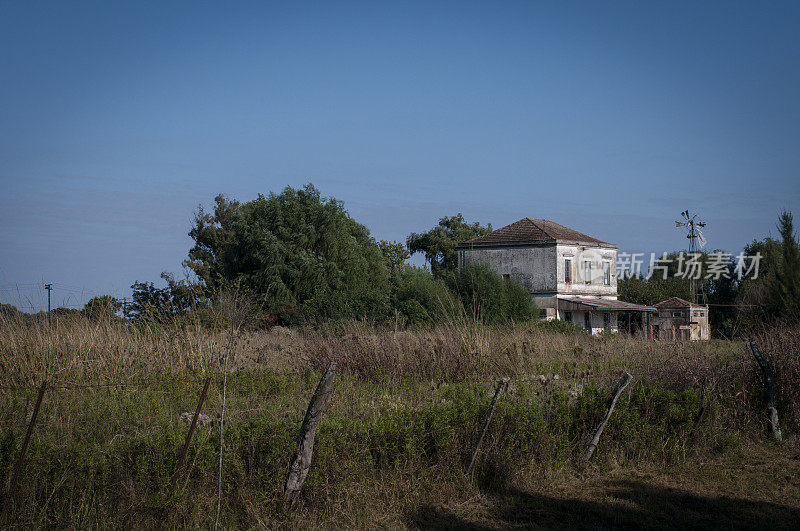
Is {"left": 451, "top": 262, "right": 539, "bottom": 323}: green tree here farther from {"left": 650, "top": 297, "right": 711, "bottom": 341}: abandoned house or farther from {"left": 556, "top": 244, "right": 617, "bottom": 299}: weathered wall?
{"left": 650, "top": 297, "right": 711, "bottom": 341}: abandoned house

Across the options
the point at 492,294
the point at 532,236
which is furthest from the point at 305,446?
the point at 532,236

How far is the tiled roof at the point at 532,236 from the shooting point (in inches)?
1663

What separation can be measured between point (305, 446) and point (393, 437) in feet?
3.82

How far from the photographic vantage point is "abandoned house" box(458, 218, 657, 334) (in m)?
41.3

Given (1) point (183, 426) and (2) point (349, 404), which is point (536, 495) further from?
(1) point (183, 426)

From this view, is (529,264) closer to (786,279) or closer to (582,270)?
(582,270)

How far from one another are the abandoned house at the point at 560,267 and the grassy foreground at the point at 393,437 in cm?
2925

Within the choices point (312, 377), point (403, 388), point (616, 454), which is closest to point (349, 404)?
point (403, 388)

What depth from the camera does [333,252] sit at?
131 feet

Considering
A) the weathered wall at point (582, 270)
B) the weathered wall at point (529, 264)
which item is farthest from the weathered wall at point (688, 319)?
the weathered wall at point (529, 264)

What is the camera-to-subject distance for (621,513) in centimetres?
693

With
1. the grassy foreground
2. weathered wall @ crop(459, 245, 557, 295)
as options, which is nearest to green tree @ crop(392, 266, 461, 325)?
the grassy foreground

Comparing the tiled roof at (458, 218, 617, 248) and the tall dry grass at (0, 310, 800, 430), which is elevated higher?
the tiled roof at (458, 218, 617, 248)

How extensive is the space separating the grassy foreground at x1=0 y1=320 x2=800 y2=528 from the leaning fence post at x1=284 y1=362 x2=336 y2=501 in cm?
10
